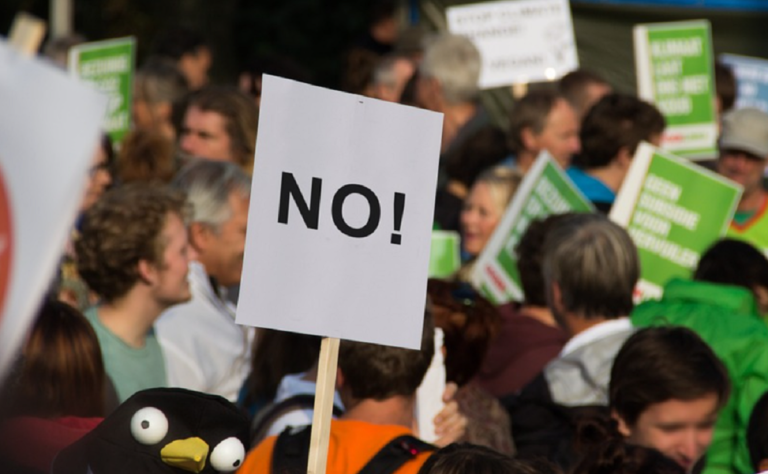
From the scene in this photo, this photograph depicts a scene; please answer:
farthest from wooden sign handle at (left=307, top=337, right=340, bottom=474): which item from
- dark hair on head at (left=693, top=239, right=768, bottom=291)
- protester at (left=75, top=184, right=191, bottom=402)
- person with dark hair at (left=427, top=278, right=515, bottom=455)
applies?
dark hair on head at (left=693, top=239, right=768, bottom=291)

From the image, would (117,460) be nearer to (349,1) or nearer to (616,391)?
(616,391)

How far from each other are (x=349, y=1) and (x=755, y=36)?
6921 millimetres

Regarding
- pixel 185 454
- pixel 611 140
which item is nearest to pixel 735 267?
pixel 611 140

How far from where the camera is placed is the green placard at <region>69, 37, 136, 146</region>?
765 centimetres

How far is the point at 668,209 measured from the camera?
6.00 meters

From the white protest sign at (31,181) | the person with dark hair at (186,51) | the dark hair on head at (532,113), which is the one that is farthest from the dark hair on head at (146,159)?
the white protest sign at (31,181)

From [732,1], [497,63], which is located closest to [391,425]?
[497,63]

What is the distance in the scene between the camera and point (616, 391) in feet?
12.9

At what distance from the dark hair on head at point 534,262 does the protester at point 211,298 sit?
3.22 ft

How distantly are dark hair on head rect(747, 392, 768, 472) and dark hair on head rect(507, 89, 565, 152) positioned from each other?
3.26m

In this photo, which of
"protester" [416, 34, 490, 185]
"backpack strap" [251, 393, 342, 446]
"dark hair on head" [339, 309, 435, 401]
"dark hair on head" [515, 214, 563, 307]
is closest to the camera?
"dark hair on head" [339, 309, 435, 401]

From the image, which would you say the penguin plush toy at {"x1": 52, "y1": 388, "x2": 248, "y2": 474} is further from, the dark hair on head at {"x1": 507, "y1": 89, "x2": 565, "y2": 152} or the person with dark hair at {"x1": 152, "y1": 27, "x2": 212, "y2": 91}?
the person with dark hair at {"x1": 152, "y1": 27, "x2": 212, "y2": 91}

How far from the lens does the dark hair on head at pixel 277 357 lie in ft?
13.8

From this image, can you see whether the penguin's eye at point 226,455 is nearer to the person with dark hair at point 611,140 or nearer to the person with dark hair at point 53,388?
the person with dark hair at point 53,388
